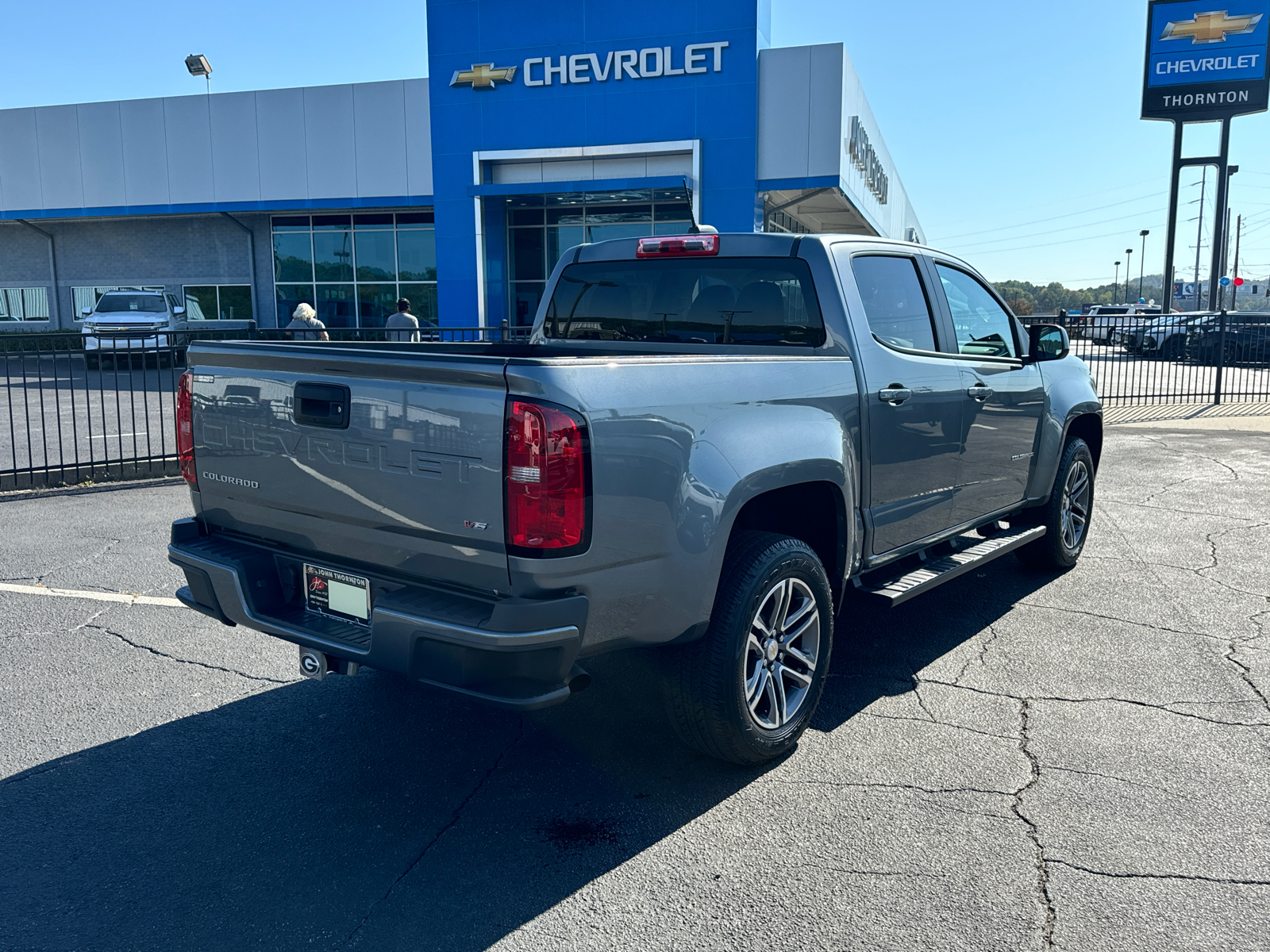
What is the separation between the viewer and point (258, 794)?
11.7 feet

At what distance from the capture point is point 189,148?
29.9 meters

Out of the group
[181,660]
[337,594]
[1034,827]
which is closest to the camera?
[1034,827]

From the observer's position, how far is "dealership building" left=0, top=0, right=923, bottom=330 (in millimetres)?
21891

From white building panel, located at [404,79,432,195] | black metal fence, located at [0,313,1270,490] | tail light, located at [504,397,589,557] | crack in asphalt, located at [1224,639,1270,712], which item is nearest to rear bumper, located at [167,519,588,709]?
tail light, located at [504,397,589,557]

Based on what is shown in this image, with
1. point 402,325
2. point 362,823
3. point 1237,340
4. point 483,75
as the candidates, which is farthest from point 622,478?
point 1237,340

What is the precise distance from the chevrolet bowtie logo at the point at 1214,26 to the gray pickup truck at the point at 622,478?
3828 centimetres

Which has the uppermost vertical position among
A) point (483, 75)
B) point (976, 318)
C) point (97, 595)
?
point (483, 75)

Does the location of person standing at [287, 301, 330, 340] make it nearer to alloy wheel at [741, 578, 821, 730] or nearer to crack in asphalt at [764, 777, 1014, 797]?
alloy wheel at [741, 578, 821, 730]

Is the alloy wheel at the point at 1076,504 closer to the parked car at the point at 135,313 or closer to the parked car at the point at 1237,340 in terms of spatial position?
the parked car at the point at 1237,340

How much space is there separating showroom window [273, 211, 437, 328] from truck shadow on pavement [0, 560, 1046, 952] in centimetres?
2596

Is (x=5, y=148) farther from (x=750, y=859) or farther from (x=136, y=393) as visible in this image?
(x=750, y=859)

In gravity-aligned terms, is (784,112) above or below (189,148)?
below

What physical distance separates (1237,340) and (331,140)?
24.4 meters

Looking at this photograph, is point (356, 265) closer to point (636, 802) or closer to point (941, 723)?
point (941, 723)
